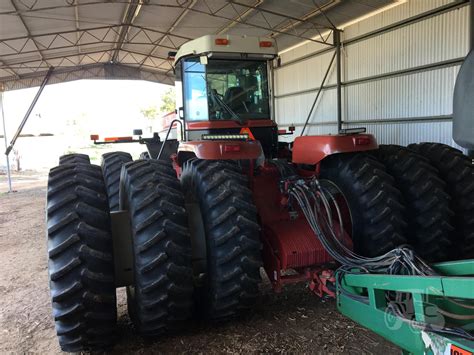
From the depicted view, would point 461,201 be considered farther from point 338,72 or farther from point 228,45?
point 338,72

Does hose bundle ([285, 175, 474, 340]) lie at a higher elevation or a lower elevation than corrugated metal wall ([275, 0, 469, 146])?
lower

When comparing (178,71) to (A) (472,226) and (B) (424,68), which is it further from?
(B) (424,68)

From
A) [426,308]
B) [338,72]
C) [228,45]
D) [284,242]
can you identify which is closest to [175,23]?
[338,72]

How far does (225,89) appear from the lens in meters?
4.70

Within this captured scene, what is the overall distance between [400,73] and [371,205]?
327 inches

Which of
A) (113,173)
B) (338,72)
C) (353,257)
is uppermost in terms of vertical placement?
(338,72)

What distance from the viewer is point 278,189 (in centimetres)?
370

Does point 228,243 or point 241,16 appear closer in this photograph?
point 228,243

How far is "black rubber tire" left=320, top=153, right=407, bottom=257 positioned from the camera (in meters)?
3.04

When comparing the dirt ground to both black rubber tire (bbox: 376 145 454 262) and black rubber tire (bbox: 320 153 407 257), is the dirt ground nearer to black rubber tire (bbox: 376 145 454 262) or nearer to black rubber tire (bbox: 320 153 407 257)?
black rubber tire (bbox: 320 153 407 257)

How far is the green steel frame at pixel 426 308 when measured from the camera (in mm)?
1742

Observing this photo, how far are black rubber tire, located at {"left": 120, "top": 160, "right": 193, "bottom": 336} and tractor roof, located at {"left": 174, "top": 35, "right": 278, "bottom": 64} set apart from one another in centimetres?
200

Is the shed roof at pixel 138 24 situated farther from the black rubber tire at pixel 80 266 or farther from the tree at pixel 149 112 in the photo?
the tree at pixel 149 112

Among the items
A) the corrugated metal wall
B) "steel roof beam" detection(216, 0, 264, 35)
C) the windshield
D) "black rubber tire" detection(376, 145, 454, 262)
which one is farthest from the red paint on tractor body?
"steel roof beam" detection(216, 0, 264, 35)
